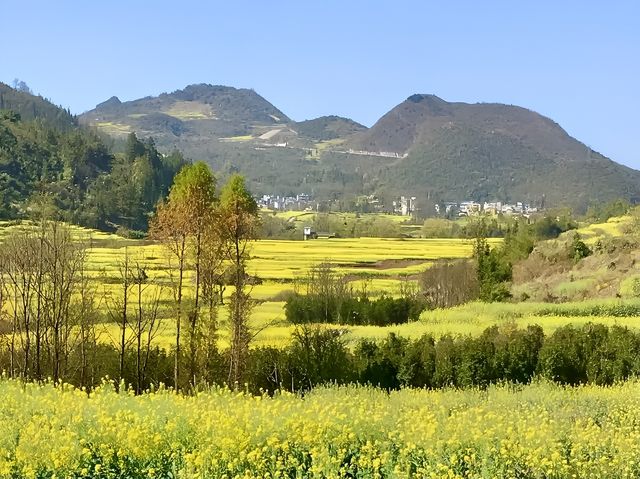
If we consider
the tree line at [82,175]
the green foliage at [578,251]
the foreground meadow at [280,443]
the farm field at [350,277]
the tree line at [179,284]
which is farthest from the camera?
the tree line at [82,175]

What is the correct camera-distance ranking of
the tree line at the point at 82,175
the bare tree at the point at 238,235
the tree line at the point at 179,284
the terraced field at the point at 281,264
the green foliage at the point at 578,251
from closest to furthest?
the tree line at the point at 179,284 → the bare tree at the point at 238,235 → the terraced field at the point at 281,264 → the green foliage at the point at 578,251 → the tree line at the point at 82,175

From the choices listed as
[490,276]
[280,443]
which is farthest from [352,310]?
[280,443]

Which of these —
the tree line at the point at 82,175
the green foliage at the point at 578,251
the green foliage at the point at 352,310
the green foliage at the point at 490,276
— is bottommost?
the green foliage at the point at 352,310

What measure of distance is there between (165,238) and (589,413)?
13245mm

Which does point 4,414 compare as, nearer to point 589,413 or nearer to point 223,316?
point 589,413

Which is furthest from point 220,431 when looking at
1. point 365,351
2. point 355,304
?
point 355,304

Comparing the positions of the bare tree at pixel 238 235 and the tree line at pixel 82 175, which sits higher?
the tree line at pixel 82 175

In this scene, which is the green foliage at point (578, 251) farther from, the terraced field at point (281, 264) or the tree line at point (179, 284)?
the tree line at point (179, 284)

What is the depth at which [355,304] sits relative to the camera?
36.2m

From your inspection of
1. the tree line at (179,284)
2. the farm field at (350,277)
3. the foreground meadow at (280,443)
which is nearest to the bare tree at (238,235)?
the tree line at (179,284)

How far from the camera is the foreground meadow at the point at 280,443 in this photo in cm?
636

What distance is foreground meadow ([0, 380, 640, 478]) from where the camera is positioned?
636 centimetres

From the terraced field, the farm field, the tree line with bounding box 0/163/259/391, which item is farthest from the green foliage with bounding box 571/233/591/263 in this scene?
the tree line with bounding box 0/163/259/391

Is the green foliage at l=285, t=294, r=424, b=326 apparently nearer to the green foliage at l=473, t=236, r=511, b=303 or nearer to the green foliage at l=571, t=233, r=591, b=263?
the green foliage at l=473, t=236, r=511, b=303
